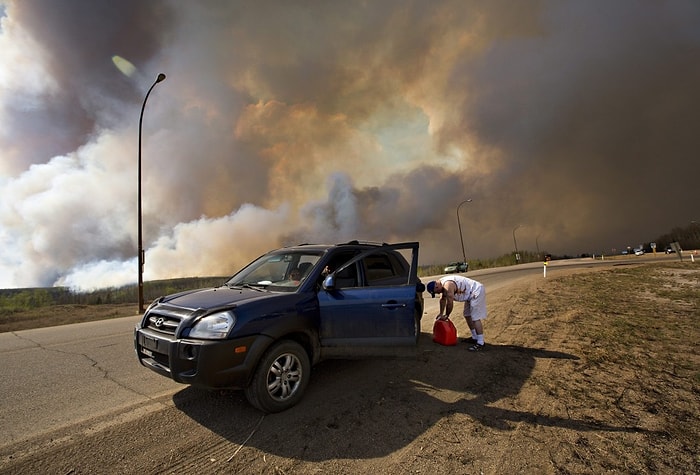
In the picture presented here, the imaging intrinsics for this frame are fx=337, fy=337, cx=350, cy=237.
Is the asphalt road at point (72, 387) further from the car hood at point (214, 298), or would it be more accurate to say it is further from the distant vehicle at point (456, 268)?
the distant vehicle at point (456, 268)

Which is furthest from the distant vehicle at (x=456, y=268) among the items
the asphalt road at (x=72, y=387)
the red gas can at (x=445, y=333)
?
the asphalt road at (x=72, y=387)

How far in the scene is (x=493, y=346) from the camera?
20.1 ft

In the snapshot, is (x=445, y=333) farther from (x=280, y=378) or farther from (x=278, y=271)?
(x=280, y=378)

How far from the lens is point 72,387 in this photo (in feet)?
14.5

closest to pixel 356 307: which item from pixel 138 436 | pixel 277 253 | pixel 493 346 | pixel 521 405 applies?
pixel 277 253

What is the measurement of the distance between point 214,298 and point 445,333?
412 centimetres

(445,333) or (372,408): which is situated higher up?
(445,333)

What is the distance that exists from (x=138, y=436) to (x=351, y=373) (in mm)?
2535

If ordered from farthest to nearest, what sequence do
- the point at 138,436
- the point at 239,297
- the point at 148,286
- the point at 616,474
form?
1. the point at 148,286
2. the point at 239,297
3. the point at 138,436
4. the point at 616,474

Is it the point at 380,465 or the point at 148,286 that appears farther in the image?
the point at 148,286

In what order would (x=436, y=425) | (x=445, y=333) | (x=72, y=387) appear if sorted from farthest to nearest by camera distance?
Answer: (x=445, y=333), (x=72, y=387), (x=436, y=425)

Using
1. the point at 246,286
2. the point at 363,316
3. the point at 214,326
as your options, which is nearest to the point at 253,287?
the point at 246,286

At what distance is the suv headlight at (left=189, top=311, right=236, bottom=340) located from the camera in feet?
10.5

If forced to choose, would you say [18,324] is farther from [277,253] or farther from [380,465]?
[380,465]
